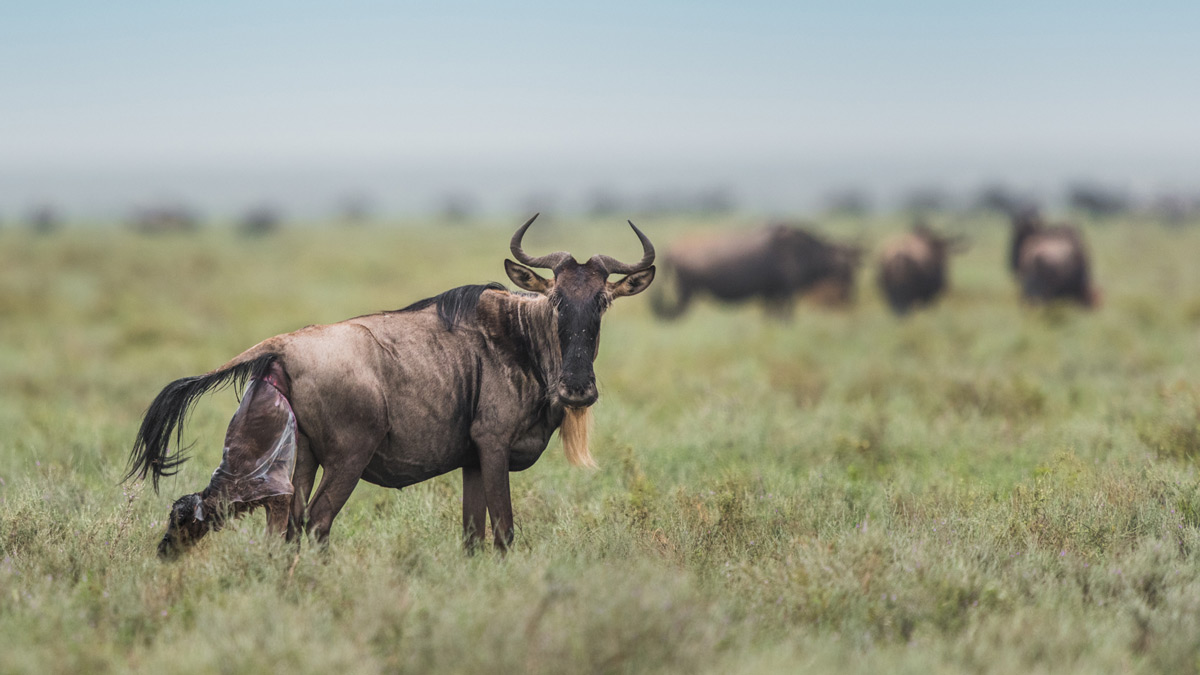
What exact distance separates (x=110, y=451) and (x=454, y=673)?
5782 millimetres

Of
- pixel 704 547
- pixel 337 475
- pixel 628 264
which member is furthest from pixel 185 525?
pixel 704 547

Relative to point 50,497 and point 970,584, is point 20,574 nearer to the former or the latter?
point 50,497

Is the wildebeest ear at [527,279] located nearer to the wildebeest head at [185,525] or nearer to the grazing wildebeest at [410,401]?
the grazing wildebeest at [410,401]

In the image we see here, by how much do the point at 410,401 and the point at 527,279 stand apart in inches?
36.7

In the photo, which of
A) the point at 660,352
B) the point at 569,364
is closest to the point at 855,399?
the point at 660,352

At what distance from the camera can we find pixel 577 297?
5.13 m

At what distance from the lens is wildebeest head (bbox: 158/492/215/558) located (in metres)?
4.68

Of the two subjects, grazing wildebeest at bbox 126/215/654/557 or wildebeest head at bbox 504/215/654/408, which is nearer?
grazing wildebeest at bbox 126/215/654/557

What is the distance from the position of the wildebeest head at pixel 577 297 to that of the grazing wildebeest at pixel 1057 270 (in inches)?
753

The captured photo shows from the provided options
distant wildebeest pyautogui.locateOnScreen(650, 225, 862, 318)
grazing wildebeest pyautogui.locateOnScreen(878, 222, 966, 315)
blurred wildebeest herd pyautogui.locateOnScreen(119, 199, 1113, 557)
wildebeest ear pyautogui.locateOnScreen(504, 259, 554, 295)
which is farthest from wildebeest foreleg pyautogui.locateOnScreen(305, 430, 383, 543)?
grazing wildebeest pyautogui.locateOnScreen(878, 222, 966, 315)

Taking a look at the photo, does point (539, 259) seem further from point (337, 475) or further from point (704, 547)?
point (704, 547)

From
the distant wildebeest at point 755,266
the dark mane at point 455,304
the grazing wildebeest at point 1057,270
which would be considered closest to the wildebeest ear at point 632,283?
the dark mane at point 455,304

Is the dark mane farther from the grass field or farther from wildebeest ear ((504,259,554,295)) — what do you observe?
the grass field

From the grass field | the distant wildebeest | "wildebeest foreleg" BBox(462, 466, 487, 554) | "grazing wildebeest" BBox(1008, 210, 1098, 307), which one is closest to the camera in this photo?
the grass field
